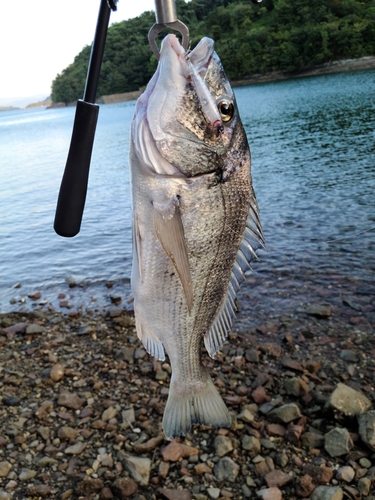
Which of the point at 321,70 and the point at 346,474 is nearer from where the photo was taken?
the point at 346,474

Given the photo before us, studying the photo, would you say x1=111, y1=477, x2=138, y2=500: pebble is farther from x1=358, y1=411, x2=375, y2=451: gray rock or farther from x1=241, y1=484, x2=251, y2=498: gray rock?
x1=358, y1=411, x2=375, y2=451: gray rock

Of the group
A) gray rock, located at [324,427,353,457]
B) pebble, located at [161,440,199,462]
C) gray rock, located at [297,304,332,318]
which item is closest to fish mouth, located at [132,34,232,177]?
pebble, located at [161,440,199,462]

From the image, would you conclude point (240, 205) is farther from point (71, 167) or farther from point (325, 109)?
point (325, 109)

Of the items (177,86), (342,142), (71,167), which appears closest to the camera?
(177,86)

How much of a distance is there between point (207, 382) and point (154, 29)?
5.76 feet

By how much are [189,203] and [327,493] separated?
8.03 feet

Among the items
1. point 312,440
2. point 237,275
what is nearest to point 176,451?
point 312,440

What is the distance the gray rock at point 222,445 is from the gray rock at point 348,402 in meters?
0.94

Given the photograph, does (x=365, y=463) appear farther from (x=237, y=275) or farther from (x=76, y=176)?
(x=76, y=176)

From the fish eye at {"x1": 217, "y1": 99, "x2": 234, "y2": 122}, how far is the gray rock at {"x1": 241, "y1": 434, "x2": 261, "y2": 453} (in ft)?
9.01

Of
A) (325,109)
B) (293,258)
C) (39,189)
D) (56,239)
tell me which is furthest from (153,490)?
(325,109)

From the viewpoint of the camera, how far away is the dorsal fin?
7.20 ft

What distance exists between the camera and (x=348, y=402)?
13.0 ft

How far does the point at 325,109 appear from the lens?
3092 centimetres
